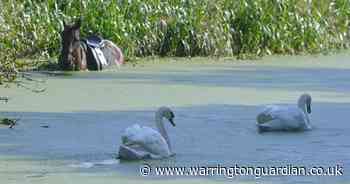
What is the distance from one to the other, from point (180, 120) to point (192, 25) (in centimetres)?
536

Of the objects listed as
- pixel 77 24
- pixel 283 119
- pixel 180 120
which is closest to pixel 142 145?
pixel 283 119

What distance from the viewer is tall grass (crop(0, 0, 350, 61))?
13086 millimetres

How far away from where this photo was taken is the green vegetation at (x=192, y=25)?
13.1m

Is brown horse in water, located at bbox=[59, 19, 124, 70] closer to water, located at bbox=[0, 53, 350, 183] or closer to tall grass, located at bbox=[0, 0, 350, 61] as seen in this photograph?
water, located at bbox=[0, 53, 350, 183]

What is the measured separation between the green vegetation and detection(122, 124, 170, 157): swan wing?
4.88 metres

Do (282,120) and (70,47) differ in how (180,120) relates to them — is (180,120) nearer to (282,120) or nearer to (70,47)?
(282,120)

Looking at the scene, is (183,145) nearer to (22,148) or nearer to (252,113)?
(22,148)

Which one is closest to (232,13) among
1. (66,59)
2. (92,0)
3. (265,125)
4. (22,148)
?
(92,0)

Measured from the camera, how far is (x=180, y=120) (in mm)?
8688

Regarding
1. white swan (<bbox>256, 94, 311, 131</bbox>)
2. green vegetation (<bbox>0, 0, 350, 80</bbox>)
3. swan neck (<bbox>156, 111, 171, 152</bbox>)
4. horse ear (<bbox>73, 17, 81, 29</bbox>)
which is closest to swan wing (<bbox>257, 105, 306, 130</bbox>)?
white swan (<bbox>256, 94, 311, 131</bbox>)

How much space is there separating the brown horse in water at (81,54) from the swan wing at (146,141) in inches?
199

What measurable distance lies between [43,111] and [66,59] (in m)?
2.98

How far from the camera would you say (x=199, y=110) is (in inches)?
365

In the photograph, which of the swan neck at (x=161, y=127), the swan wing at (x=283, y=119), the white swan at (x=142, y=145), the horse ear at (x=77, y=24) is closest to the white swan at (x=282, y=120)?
the swan wing at (x=283, y=119)
